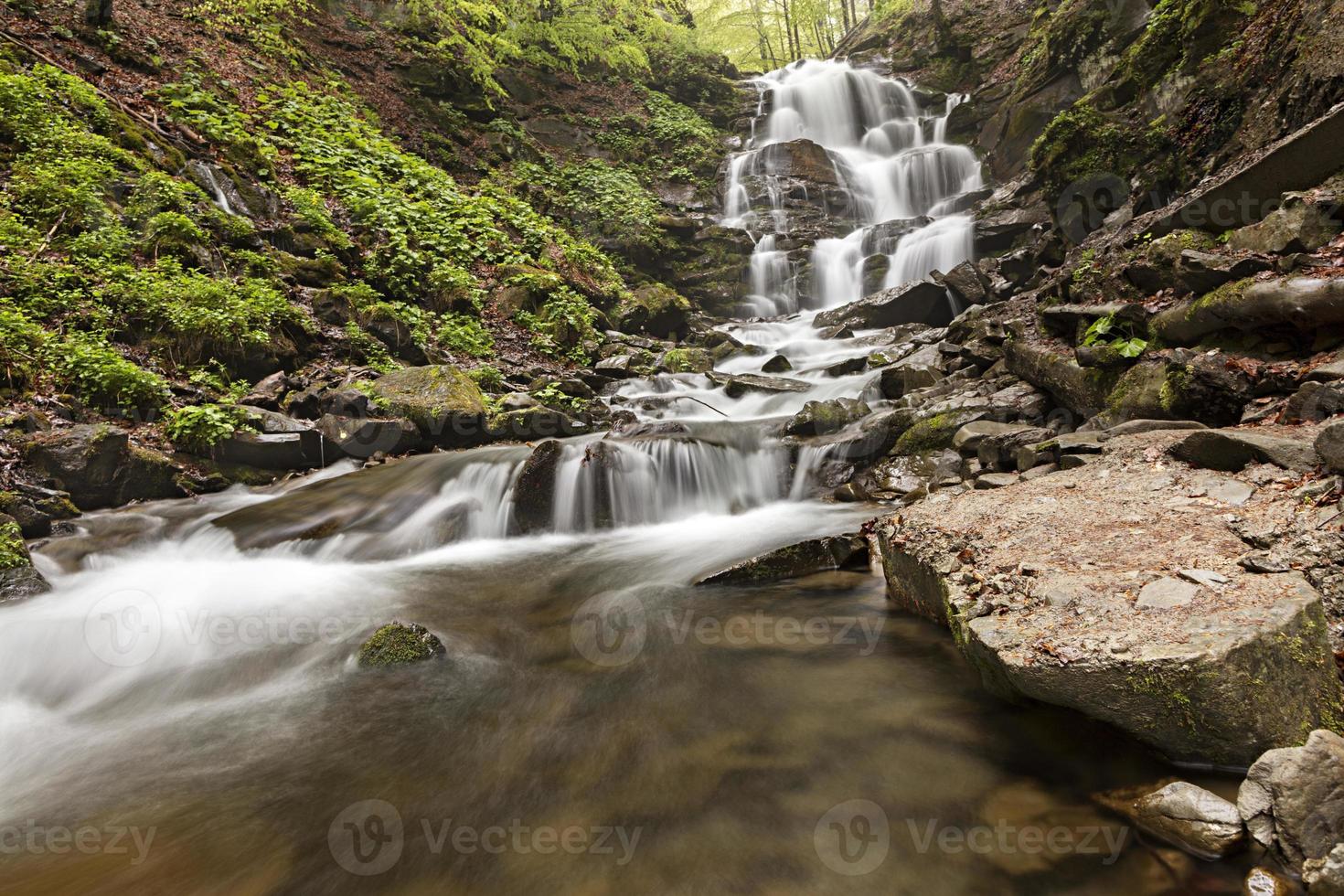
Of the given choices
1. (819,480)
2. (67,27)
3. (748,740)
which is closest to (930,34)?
(819,480)

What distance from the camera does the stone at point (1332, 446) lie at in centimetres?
251

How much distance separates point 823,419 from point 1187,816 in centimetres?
665

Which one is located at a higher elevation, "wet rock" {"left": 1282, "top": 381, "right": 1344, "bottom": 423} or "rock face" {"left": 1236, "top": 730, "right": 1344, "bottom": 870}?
"wet rock" {"left": 1282, "top": 381, "right": 1344, "bottom": 423}

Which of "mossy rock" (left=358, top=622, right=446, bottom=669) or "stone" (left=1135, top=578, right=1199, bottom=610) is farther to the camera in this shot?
"mossy rock" (left=358, top=622, right=446, bottom=669)

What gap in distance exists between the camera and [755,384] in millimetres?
11586

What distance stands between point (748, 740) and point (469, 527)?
497 centimetres
